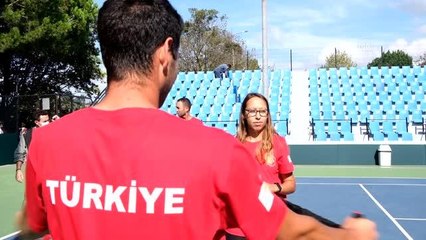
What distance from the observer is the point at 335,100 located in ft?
93.1

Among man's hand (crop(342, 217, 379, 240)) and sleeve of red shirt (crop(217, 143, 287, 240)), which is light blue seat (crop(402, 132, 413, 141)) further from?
sleeve of red shirt (crop(217, 143, 287, 240))

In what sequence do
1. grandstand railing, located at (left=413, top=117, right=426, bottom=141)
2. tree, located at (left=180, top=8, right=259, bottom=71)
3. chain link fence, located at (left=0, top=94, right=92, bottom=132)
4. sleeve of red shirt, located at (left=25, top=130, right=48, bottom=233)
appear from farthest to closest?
tree, located at (left=180, top=8, right=259, bottom=71) < grandstand railing, located at (left=413, top=117, right=426, bottom=141) < chain link fence, located at (left=0, top=94, right=92, bottom=132) < sleeve of red shirt, located at (left=25, top=130, right=48, bottom=233)

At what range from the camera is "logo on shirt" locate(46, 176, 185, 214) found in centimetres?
148

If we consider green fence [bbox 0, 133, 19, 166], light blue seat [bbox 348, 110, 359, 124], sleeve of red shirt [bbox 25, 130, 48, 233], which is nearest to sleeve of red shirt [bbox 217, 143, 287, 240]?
sleeve of red shirt [bbox 25, 130, 48, 233]

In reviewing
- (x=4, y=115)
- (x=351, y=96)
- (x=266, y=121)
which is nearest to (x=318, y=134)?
(x=351, y=96)

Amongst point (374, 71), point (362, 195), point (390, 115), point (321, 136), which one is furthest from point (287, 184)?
point (374, 71)

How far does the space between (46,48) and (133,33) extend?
1146 inches

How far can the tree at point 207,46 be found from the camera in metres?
50.2

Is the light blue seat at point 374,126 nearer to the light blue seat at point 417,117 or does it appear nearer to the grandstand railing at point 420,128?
the grandstand railing at point 420,128

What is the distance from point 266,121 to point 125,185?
3815mm

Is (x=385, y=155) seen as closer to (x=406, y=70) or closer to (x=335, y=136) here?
(x=335, y=136)

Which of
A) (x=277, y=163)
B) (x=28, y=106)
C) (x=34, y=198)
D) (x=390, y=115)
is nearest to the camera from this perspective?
(x=34, y=198)

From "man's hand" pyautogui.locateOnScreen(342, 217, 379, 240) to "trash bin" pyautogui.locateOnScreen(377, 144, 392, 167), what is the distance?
18.6 metres

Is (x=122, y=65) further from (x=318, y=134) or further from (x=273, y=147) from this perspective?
(x=318, y=134)
